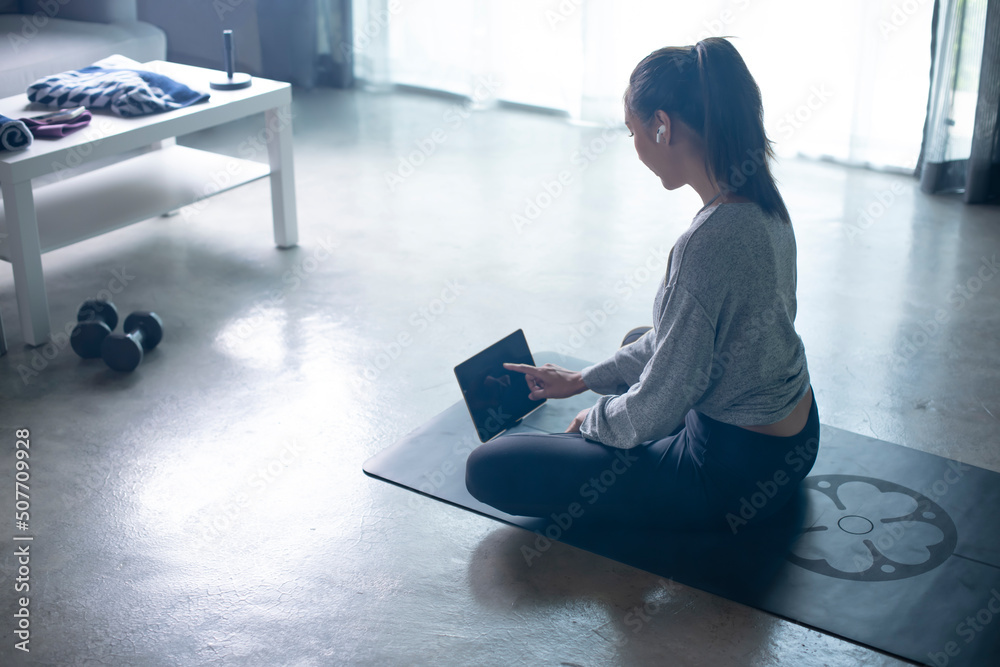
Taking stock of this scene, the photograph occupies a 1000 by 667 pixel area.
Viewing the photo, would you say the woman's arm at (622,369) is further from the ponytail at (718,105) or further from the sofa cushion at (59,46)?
the sofa cushion at (59,46)

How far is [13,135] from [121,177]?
566mm

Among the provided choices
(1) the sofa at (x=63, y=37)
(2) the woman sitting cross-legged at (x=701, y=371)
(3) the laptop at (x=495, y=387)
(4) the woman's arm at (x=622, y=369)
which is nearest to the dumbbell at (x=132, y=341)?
(3) the laptop at (x=495, y=387)

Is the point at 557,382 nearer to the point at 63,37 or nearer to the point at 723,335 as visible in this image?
the point at 723,335

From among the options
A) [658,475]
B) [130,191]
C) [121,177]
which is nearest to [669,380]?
[658,475]

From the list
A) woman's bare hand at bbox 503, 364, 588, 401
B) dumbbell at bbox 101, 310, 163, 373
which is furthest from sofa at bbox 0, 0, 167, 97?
woman's bare hand at bbox 503, 364, 588, 401

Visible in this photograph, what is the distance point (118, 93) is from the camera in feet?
7.50

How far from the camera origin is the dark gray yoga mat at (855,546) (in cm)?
138

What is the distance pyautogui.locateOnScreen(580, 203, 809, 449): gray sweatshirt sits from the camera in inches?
51.1

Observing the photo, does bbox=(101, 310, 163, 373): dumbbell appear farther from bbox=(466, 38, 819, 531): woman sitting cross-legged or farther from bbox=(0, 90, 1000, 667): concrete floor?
bbox=(466, 38, 819, 531): woman sitting cross-legged

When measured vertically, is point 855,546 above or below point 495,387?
below

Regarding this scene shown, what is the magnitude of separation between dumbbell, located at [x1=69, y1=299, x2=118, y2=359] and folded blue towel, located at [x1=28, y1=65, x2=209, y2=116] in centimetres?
47

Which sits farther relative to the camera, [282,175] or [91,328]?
[282,175]

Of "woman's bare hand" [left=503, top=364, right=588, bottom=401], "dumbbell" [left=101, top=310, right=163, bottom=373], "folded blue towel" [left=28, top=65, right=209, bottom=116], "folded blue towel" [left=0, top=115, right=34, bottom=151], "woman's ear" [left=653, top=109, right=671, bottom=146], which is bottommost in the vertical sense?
"dumbbell" [left=101, top=310, right=163, bottom=373]

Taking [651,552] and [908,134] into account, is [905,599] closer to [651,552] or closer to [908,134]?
[651,552]
